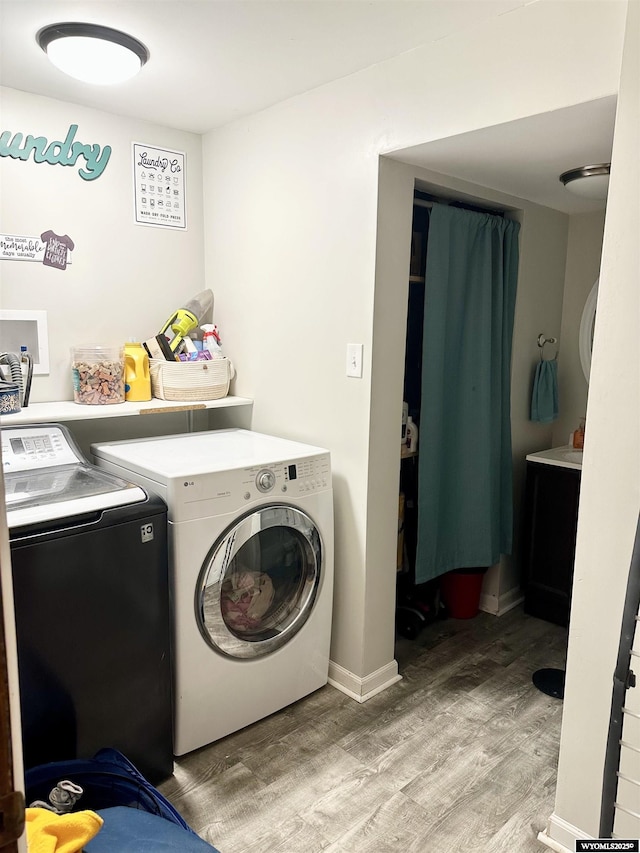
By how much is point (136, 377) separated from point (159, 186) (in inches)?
34.3

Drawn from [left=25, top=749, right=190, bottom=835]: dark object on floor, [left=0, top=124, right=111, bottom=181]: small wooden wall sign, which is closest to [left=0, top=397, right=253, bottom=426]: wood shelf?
[left=0, top=124, right=111, bottom=181]: small wooden wall sign

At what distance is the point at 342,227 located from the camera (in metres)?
2.24

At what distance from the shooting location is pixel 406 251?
7.42ft

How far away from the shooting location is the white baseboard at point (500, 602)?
3109 millimetres

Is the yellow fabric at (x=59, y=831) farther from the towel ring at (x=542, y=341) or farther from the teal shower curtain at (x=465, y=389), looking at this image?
the towel ring at (x=542, y=341)

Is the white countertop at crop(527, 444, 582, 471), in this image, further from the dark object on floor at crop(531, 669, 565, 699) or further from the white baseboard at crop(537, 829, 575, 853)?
the white baseboard at crop(537, 829, 575, 853)

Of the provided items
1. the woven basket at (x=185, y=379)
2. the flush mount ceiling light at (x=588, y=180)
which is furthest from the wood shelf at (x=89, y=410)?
the flush mount ceiling light at (x=588, y=180)

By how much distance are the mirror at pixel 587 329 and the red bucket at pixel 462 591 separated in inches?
47.0

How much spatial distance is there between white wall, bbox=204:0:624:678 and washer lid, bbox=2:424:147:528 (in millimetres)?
832

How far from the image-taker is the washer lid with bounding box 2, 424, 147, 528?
168cm

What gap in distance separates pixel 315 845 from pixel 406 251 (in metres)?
1.93

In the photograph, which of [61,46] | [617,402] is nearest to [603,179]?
[617,402]

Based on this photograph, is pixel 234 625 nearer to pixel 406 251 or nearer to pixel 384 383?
pixel 384 383

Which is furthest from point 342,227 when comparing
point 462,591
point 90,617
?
point 462,591
